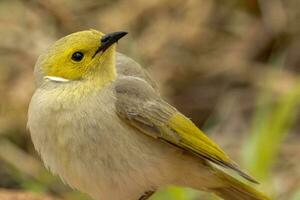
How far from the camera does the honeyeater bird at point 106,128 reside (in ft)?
17.1

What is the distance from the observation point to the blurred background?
8.70 m

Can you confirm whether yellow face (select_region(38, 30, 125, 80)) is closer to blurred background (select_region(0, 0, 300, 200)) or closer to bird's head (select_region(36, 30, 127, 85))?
bird's head (select_region(36, 30, 127, 85))

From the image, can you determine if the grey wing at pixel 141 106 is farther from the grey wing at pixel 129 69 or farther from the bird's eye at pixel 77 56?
the bird's eye at pixel 77 56

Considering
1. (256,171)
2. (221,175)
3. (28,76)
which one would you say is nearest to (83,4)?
(28,76)

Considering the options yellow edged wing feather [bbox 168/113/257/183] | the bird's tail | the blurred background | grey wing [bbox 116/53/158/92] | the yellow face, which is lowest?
the bird's tail

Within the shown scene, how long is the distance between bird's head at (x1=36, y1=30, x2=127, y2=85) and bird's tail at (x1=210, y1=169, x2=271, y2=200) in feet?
2.95

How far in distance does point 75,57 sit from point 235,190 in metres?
1.17

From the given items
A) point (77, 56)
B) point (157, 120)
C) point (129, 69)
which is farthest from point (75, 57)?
point (157, 120)

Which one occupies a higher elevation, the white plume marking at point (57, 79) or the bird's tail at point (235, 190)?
the white plume marking at point (57, 79)

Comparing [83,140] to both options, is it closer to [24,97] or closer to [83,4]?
[24,97]

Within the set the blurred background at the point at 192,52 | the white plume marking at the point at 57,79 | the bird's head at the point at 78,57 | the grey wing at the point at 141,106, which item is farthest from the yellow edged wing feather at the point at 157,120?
the blurred background at the point at 192,52

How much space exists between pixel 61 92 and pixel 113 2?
177 inches

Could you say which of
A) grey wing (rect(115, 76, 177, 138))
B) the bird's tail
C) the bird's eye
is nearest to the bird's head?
the bird's eye

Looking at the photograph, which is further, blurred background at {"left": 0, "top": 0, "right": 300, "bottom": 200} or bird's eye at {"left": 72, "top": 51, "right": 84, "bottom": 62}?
blurred background at {"left": 0, "top": 0, "right": 300, "bottom": 200}
